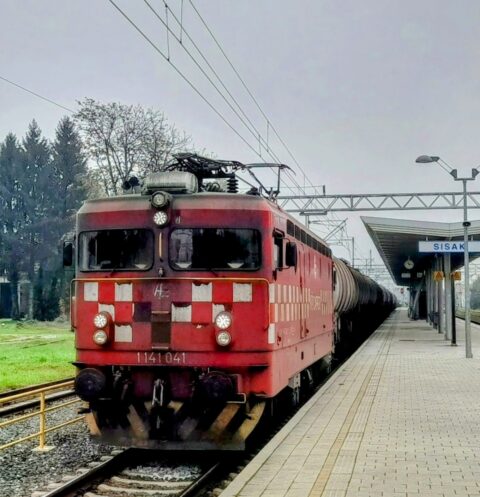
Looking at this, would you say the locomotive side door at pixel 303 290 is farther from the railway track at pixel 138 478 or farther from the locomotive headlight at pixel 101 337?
the locomotive headlight at pixel 101 337

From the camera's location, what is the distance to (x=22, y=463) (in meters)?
9.72

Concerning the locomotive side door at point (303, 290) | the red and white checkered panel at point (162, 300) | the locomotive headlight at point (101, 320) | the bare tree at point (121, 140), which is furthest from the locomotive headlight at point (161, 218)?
the bare tree at point (121, 140)

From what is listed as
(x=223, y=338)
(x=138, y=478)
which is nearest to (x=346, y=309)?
(x=223, y=338)

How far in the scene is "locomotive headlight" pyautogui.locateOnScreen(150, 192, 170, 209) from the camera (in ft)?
30.6

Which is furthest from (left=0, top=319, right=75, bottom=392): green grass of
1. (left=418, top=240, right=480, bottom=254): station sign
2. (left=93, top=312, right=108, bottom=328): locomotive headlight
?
(left=418, top=240, right=480, bottom=254): station sign

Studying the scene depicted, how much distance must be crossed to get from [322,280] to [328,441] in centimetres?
657

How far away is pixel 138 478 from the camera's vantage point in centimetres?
880

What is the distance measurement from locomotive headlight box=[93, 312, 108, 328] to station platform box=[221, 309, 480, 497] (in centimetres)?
236

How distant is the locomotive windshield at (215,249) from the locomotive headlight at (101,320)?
1013 mm

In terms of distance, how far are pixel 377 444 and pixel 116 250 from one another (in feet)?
12.9

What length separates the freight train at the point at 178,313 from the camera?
29.5ft

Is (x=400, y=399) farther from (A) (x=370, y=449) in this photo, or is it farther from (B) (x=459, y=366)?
(B) (x=459, y=366)

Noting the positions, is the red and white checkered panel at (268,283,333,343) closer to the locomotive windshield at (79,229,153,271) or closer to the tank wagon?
the locomotive windshield at (79,229,153,271)

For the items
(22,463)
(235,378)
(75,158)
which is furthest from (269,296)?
(75,158)
